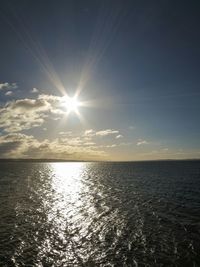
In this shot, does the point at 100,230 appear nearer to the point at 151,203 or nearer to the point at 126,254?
the point at 126,254

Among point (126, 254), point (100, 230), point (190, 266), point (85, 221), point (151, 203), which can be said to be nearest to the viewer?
point (190, 266)

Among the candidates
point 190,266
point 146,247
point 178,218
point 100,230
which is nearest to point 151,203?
point 178,218

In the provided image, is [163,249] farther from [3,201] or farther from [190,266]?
[3,201]

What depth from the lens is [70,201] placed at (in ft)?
185

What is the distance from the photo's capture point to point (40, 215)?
42.3m

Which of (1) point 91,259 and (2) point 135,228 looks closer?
(1) point 91,259

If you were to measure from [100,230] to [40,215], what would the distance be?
12.9 m

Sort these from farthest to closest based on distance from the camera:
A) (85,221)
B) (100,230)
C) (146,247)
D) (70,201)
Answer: (70,201) < (85,221) < (100,230) < (146,247)

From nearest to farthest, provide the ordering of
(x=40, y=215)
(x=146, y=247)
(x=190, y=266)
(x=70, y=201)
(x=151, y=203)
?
1. (x=190, y=266)
2. (x=146, y=247)
3. (x=40, y=215)
4. (x=151, y=203)
5. (x=70, y=201)

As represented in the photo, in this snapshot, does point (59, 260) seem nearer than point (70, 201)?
Yes

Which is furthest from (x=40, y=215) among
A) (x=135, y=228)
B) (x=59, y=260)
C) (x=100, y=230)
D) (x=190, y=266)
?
(x=190, y=266)

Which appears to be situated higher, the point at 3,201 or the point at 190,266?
the point at 3,201

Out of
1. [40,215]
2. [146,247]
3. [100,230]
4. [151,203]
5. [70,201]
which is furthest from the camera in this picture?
[70,201]

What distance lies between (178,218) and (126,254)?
52.3 feet
